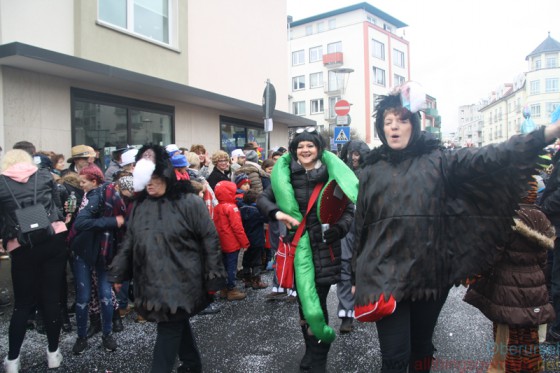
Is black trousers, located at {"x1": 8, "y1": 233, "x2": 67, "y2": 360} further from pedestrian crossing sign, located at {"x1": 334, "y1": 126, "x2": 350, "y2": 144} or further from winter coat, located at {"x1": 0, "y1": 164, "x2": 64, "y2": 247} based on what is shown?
pedestrian crossing sign, located at {"x1": 334, "y1": 126, "x2": 350, "y2": 144}

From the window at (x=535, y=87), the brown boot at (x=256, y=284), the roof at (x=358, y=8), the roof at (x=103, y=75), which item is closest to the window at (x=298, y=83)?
the roof at (x=358, y=8)

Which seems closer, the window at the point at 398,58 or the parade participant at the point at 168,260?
the parade participant at the point at 168,260

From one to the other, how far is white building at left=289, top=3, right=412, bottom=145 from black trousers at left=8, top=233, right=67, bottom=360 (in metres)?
46.0

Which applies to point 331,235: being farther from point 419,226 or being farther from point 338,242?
point 419,226

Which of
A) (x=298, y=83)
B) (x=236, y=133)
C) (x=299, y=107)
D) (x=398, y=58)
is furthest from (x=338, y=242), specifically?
(x=398, y=58)

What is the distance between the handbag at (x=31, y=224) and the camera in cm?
376

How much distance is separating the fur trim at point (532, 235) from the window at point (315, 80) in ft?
171

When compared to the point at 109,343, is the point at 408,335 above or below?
above

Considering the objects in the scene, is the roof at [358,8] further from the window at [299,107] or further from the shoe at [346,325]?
the shoe at [346,325]

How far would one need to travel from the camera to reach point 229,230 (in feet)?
21.1

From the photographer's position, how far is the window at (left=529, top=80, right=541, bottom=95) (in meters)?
64.7

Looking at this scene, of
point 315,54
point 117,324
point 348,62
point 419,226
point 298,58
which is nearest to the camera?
point 419,226

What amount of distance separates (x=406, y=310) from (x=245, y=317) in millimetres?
3212

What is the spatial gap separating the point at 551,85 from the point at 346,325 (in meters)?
73.9
